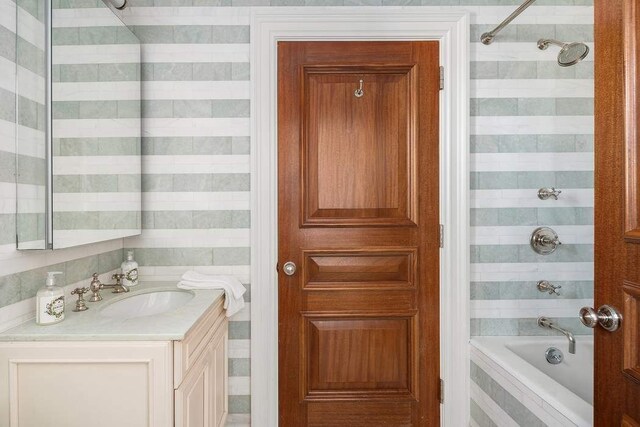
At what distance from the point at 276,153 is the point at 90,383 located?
1158 mm

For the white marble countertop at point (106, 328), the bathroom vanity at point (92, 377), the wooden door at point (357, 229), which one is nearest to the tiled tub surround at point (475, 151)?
the wooden door at point (357, 229)

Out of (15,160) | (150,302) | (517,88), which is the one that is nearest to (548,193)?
(517,88)

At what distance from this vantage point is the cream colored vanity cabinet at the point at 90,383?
43.9 inches

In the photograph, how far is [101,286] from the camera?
147 cm

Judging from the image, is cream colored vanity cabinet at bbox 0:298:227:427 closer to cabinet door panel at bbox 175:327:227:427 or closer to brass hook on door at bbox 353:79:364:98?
cabinet door panel at bbox 175:327:227:427

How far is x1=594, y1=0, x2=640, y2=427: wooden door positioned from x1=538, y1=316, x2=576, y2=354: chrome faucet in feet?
2.61

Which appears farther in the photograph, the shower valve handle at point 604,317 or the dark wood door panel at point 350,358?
the dark wood door panel at point 350,358

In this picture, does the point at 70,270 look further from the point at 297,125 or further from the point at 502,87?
the point at 502,87

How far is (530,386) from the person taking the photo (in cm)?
138

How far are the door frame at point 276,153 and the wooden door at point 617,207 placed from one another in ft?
2.61

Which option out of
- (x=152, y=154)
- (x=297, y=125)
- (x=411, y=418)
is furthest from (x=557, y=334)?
(x=152, y=154)

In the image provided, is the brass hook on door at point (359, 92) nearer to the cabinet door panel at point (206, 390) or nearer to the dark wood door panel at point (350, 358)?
the dark wood door panel at point (350, 358)

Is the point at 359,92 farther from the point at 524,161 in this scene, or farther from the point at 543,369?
the point at 543,369

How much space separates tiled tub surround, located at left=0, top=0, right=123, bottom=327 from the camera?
1.15 metres
